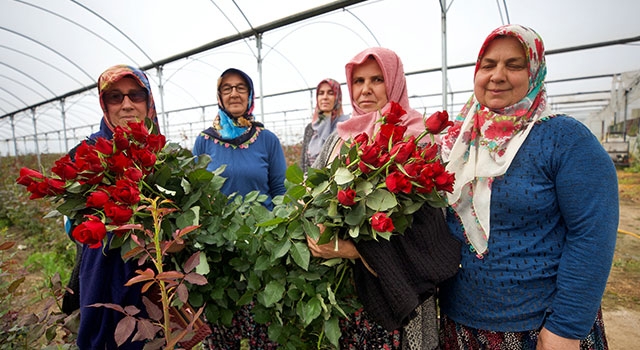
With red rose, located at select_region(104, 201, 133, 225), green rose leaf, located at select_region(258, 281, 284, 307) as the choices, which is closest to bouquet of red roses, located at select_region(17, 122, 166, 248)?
red rose, located at select_region(104, 201, 133, 225)

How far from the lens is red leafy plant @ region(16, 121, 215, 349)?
0.64 m

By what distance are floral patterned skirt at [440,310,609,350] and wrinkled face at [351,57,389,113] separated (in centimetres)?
89

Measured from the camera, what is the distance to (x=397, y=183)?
740mm

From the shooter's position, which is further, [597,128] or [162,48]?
[597,128]

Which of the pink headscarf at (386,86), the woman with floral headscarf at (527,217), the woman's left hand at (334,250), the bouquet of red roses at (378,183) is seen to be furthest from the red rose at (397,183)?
the pink headscarf at (386,86)

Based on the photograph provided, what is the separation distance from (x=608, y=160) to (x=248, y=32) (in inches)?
216

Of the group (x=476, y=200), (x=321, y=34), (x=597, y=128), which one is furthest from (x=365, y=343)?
(x=597, y=128)

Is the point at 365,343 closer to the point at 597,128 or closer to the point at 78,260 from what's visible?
the point at 78,260

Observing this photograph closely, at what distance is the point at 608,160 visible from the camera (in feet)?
2.92

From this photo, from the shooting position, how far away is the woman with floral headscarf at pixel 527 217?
89 cm

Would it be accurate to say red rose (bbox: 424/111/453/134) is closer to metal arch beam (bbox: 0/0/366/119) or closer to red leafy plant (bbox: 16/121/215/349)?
red leafy plant (bbox: 16/121/215/349)

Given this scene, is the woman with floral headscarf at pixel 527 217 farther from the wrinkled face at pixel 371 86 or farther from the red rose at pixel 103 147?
the red rose at pixel 103 147

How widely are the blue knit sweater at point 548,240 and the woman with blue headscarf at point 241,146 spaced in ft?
3.77

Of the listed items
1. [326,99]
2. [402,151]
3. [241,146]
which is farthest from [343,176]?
[326,99]
